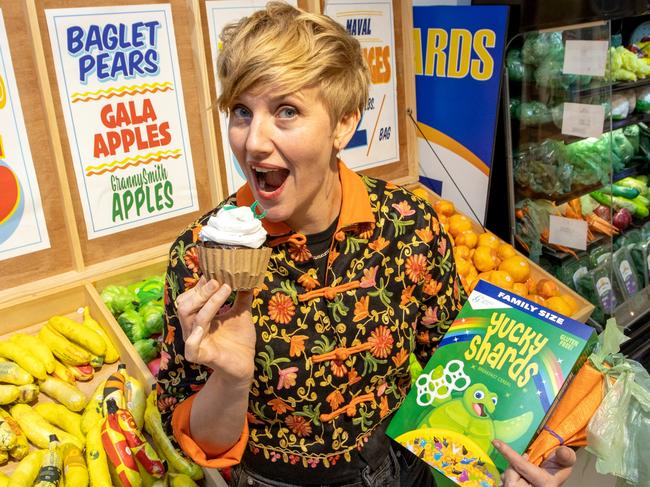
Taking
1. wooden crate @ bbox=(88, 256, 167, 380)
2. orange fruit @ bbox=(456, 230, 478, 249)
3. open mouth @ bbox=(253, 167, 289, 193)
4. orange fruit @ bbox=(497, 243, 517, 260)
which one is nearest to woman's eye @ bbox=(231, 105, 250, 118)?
open mouth @ bbox=(253, 167, 289, 193)

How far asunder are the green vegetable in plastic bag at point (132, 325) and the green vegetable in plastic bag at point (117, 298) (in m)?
0.05

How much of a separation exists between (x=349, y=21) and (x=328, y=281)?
2376 mm

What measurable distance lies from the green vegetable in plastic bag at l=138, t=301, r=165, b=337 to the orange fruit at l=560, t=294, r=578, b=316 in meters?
2.13

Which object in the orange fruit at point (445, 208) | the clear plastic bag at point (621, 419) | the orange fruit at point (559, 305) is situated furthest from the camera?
the orange fruit at point (445, 208)

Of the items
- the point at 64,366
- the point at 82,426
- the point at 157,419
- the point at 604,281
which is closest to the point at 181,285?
the point at 157,419

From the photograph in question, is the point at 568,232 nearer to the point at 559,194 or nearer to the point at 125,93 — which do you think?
the point at 559,194

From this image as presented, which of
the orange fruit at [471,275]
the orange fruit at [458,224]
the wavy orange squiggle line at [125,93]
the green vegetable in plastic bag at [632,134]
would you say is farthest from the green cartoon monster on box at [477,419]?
the green vegetable in plastic bag at [632,134]

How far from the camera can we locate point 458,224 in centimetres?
360

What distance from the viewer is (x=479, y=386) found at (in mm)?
1531

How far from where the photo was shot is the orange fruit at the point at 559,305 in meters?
3.11

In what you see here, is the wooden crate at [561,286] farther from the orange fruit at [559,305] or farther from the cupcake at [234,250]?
the cupcake at [234,250]

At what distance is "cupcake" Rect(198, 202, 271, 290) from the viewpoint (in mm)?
1175

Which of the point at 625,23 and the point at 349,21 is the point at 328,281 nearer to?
the point at 349,21

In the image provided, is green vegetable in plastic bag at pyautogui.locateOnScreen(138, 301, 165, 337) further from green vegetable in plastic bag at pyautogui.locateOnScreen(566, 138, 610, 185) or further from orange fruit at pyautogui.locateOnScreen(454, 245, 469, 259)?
green vegetable in plastic bag at pyautogui.locateOnScreen(566, 138, 610, 185)
